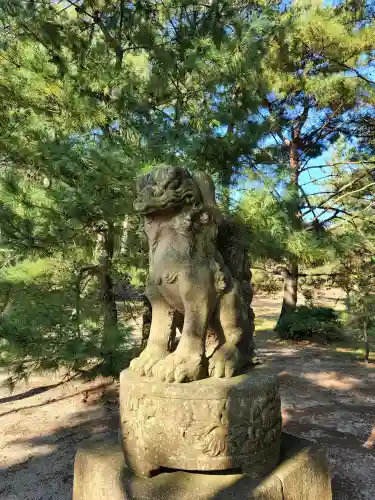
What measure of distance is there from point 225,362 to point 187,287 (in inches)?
14.3

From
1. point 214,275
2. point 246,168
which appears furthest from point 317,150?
point 214,275

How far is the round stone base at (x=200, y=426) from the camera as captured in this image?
1589 mm

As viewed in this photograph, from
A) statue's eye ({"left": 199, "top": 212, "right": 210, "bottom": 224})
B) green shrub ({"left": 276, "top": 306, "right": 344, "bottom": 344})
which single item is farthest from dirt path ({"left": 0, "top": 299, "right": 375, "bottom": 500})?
green shrub ({"left": 276, "top": 306, "right": 344, "bottom": 344})

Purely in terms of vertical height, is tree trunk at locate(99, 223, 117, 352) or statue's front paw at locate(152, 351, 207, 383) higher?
tree trunk at locate(99, 223, 117, 352)

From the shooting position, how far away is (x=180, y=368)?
5.42 feet

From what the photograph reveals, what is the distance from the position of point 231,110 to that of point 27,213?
2.02 metres

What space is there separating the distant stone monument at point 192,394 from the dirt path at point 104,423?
1.38 ft

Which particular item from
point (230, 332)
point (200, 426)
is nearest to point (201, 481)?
point (200, 426)

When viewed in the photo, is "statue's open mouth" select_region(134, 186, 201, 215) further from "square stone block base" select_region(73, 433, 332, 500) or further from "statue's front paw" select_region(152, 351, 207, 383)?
"square stone block base" select_region(73, 433, 332, 500)

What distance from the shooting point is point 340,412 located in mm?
4070

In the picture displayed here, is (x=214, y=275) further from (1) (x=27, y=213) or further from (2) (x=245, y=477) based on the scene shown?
(1) (x=27, y=213)

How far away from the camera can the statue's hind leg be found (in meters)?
1.75

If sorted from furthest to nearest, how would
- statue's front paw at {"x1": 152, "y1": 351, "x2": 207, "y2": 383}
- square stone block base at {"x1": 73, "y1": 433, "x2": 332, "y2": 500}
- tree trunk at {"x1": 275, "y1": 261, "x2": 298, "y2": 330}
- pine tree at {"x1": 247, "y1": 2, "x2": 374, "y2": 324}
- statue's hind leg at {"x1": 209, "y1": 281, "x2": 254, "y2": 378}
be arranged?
1. tree trunk at {"x1": 275, "y1": 261, "x2": 298, "y2": 330}
2. pine tree at {"x1": 247, "y1": 2, "x2": 374, "y2": 324}
3. statue's hind leg at {"x1": 209, "y1": 281, "x2": 254, "y2": 378}
4. statue's front paw at {"x1": 152, "y1": 351, "x2": 207, "y2": 383}
5. square stone block base at {"x1": 73, "y1": 433, "x2": 332, "y2": 500}

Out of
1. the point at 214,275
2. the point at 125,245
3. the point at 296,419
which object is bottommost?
the point at 296,419
